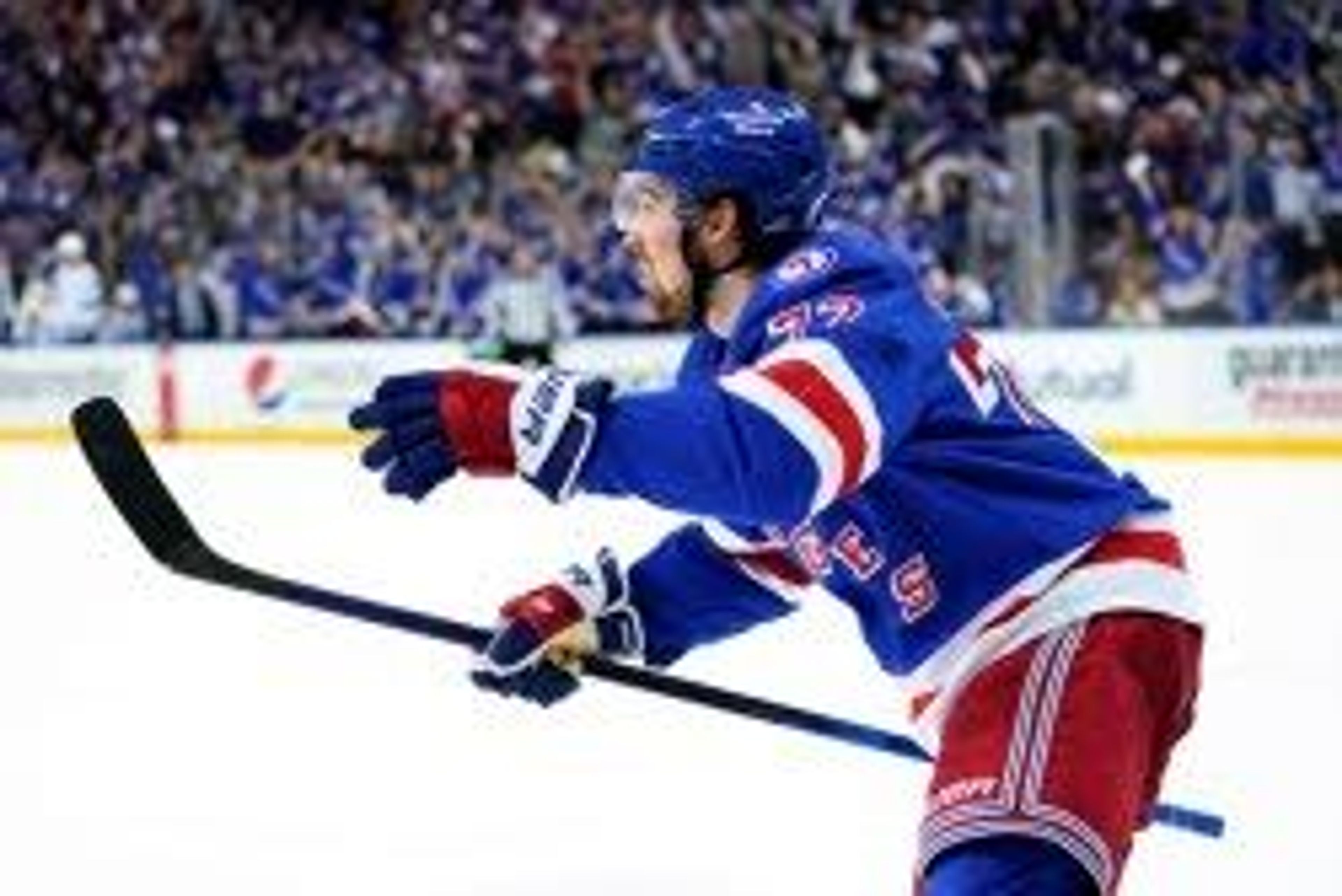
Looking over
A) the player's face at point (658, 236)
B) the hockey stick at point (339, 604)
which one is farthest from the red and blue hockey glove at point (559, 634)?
the player's face at point (658, 236)

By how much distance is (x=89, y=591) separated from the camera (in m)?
6.12

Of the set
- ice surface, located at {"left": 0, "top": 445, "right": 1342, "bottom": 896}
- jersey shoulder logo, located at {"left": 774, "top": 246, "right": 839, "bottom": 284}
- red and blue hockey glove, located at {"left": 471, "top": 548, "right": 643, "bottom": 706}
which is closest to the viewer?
jersey shoulder logo, located at {"left": 774, "top": 246, "right": 839, "bottom": 284}

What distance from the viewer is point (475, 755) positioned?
4.38 meters

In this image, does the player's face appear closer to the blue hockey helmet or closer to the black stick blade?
the blue hockey helmet

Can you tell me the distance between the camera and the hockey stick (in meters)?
2.58

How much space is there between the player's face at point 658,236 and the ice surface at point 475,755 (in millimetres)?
1383

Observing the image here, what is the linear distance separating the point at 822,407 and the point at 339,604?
0.77m

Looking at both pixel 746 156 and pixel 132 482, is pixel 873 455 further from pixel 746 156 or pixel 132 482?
pixel 132 482

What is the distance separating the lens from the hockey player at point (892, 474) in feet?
6.59

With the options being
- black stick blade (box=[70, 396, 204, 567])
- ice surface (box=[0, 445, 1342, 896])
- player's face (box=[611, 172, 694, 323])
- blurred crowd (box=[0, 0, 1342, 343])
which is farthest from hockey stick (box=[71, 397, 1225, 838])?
blurred crowd (box=[0, 0, 1342, 343])

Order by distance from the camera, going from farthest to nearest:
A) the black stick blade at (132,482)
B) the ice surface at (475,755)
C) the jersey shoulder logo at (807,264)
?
1. the ice surface at (475,755)
2. the black stick blade at (132,482)
3. the jersey shoulder logo at (807,264)

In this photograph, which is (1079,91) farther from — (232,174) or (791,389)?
(791,389)

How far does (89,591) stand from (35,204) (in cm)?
713

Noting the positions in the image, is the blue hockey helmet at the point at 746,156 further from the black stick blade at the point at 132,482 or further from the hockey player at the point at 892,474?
the black stick blade at the point at 132,482
